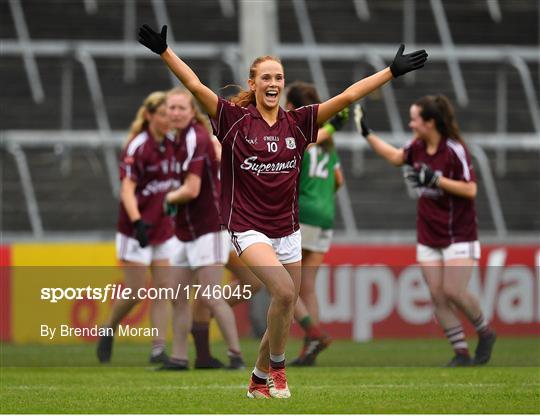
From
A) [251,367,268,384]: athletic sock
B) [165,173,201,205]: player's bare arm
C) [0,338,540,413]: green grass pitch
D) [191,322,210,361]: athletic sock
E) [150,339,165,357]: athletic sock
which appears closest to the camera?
[0,338,540,413]: green grass pitch

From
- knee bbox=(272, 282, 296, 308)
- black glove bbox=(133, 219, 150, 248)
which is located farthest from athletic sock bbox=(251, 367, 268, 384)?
black glove bbox=(133, 219, 150, 248)

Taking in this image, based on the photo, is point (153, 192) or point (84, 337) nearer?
point (153, 192)

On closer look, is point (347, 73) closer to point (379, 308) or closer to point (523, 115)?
point (523, 115)

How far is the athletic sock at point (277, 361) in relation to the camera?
872 centimetres

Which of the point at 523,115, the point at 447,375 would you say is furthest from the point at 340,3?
the point at 447,375

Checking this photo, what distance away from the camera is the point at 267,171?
28.8ft

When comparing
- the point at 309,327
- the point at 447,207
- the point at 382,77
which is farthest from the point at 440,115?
the point at 382,77

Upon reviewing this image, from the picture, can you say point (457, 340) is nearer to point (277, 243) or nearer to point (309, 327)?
point (309, 327)

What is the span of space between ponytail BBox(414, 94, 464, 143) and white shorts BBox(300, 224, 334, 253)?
1283 millimetres

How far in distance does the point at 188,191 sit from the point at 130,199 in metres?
1.03

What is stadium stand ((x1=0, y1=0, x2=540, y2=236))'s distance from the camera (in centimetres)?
1844

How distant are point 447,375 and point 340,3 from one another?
444 inches

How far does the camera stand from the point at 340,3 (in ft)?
70.2

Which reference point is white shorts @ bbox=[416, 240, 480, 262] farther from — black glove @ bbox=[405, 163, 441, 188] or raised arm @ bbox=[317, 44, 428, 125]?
raised arm @ bbox=[317, 44, 428, 125]
